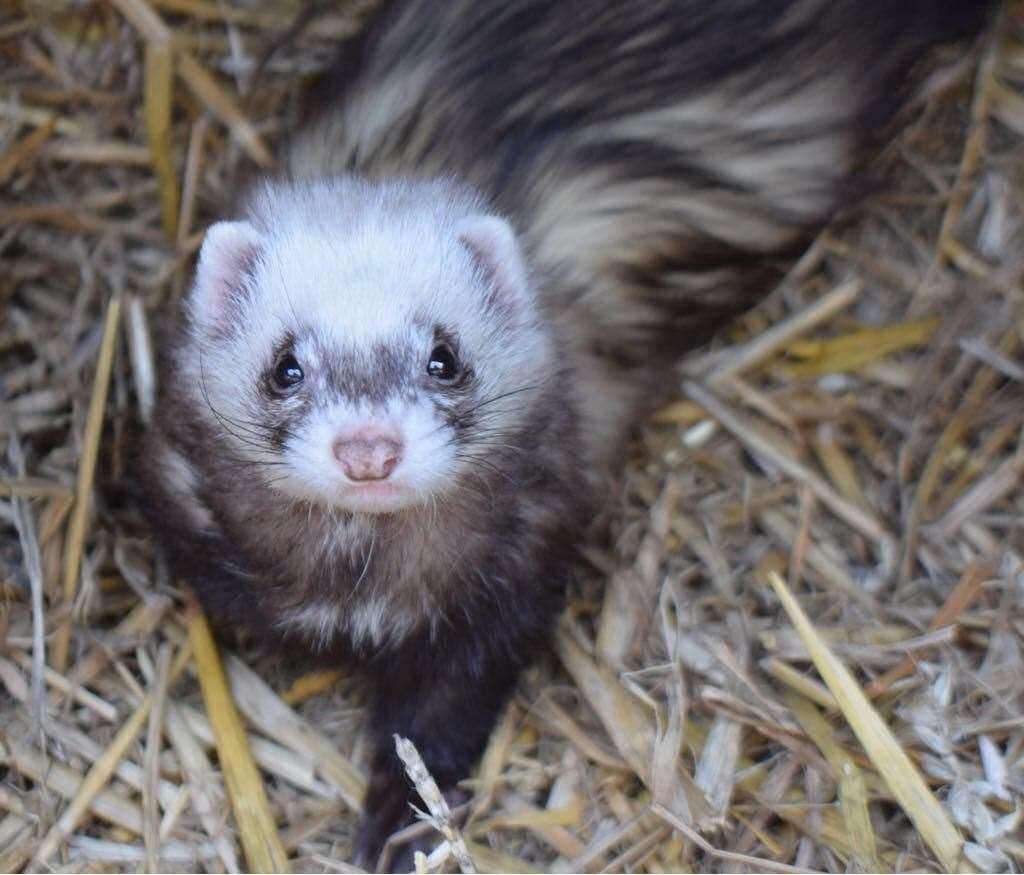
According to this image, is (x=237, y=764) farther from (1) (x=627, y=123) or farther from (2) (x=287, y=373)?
(1) (x=627, y=123)

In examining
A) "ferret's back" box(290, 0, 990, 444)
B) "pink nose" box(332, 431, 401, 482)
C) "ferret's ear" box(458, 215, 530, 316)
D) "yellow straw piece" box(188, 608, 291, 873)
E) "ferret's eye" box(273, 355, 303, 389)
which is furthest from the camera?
"ferret's back" box(290, 0, 990, 444)

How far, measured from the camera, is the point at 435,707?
7.07ft

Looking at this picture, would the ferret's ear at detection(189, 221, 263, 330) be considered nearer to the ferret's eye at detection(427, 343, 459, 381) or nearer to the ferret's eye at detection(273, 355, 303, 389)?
the ferret's eye at detection(273, 355, 303, 389)

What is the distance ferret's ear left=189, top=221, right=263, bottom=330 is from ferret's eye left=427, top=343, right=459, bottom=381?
0.31 m

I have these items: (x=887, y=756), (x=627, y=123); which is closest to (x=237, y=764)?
(x=887, y=756)

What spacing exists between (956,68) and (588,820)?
1751 mm

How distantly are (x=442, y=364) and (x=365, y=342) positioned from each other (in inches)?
5.4

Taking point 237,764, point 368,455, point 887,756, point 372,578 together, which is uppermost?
point 368,455

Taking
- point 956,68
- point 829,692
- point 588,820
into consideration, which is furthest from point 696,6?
point 588,820

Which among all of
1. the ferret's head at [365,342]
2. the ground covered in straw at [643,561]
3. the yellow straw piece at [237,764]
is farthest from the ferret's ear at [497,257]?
the yellow straw piece at [237,764]

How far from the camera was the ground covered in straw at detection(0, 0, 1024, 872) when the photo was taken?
6.84ft

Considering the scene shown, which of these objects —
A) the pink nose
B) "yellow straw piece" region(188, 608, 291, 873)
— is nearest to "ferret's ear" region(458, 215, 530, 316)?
the pink nose

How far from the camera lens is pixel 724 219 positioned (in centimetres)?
239

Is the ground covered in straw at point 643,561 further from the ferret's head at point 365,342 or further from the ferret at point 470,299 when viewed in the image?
the ferret's head at point 365,342
